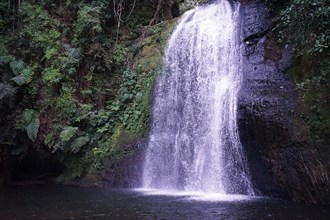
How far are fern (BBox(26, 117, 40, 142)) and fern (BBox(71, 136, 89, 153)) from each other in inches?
45.6

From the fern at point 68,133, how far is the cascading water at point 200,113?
7.50ft

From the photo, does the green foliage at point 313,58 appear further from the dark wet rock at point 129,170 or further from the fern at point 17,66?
the fern at point 17,66

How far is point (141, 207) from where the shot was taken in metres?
7.58

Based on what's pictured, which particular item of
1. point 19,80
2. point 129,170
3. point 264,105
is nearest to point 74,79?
point 19,80

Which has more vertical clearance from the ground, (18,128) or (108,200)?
(18,128)

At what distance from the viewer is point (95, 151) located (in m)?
11.5

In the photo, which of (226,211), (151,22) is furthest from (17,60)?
(226,211)

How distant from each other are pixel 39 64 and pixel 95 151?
3.70 metres

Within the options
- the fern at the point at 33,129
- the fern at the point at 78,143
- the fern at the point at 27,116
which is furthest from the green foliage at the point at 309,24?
the fern at the point at 27,116

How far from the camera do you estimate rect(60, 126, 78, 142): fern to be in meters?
11.1

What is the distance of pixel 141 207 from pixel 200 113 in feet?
13.0

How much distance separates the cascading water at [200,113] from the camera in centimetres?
963

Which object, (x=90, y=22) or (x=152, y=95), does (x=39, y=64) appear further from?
(x=152, y=95)

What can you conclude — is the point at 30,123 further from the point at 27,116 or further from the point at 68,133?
the point at 68,133
